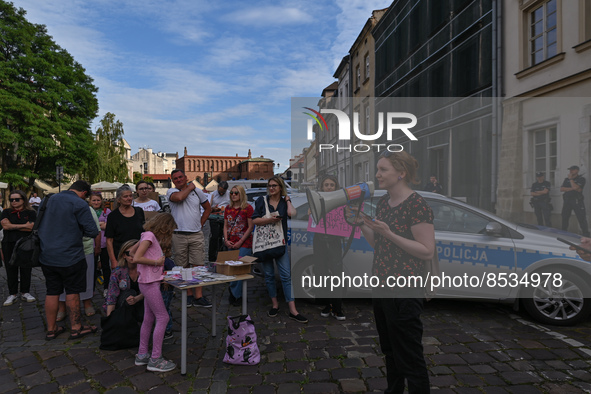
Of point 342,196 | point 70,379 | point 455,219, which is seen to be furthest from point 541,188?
point 70,379

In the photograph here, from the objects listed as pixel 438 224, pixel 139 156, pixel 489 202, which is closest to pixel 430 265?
pixel 438 224

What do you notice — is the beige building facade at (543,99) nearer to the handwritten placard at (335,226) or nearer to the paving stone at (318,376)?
the handwritten placard at (335,226)

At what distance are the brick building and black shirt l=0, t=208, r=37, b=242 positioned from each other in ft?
319

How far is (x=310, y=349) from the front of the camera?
4051 millimetres

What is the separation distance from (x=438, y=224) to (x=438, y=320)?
119 cm

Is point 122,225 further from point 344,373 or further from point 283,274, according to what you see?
point 344,373

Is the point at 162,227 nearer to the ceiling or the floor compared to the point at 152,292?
nearer to the ceiling

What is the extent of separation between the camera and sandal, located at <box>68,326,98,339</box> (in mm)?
4414

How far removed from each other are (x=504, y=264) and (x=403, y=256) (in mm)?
2870

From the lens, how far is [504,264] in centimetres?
488

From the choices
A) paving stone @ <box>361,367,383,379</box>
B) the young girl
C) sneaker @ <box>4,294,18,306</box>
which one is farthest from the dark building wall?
sneaker @ <box>4,294,18,306</box>

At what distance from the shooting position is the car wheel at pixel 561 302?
4645 millimetres

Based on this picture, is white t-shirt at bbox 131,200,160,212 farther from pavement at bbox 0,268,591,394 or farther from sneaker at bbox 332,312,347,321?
sneaker at bbox 332,312,347,321

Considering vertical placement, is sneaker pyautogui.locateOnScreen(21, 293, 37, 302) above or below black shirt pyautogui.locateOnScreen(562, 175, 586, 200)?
below
